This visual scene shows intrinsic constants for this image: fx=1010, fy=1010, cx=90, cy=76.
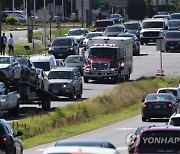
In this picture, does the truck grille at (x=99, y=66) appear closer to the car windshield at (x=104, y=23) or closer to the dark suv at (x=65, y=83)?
the dark suv at (x=65, y=83)

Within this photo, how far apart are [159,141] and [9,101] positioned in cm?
2187

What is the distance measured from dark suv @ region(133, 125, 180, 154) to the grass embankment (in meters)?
13.0

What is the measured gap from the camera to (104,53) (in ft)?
205

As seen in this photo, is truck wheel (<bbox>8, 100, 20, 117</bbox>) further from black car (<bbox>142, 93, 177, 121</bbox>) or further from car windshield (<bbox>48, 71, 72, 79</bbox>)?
car windshield (<bbox>48, 71, 72, 79</bbox>)

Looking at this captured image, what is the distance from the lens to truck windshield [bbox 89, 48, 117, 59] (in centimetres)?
6241

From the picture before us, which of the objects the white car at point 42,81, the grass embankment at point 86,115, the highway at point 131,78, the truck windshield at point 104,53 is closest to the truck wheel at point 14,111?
the grass embankment at point 86,115

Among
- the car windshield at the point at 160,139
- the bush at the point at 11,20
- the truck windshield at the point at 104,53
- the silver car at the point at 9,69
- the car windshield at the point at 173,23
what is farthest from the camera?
the bush at the point at 11,20

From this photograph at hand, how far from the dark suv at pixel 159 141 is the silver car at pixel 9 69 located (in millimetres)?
24063

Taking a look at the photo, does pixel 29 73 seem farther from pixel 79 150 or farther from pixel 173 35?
pixel 173 35

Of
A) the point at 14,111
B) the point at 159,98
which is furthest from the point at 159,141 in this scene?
the point at 159,98

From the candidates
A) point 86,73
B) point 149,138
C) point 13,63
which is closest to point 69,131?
point 13,63

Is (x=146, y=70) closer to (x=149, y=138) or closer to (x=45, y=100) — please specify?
(x=45, y=100)

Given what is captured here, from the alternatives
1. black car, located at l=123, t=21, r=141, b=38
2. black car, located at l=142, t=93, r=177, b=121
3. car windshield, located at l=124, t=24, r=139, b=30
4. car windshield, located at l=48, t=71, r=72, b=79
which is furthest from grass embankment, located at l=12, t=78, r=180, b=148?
car windshield, located at l=124, t=24, r=139, b=30

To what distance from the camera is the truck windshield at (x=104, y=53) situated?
62.4 metres
